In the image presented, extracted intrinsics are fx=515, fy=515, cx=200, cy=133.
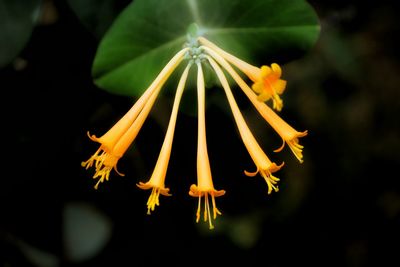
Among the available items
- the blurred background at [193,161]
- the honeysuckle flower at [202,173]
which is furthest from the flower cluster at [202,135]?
the blurred background at [193,161]

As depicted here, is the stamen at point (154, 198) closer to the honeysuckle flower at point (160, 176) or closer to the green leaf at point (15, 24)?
the honeysuckle flower at point (160, 176)

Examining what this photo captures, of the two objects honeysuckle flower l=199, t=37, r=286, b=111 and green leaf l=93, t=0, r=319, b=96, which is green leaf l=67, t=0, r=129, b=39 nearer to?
green leaf l=93, t=0, r=319, b=96

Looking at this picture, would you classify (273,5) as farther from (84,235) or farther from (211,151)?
(84,235)

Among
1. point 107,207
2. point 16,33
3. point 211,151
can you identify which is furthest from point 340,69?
point 16,33

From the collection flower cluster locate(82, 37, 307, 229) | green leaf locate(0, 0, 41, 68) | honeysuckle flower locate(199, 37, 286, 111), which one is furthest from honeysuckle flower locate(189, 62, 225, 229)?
green leaf locate(0, 0, 41, 68)

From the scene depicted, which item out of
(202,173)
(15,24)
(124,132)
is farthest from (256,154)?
(15,24)

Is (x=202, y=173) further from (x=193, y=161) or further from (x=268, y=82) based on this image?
(x=193, y=161)
